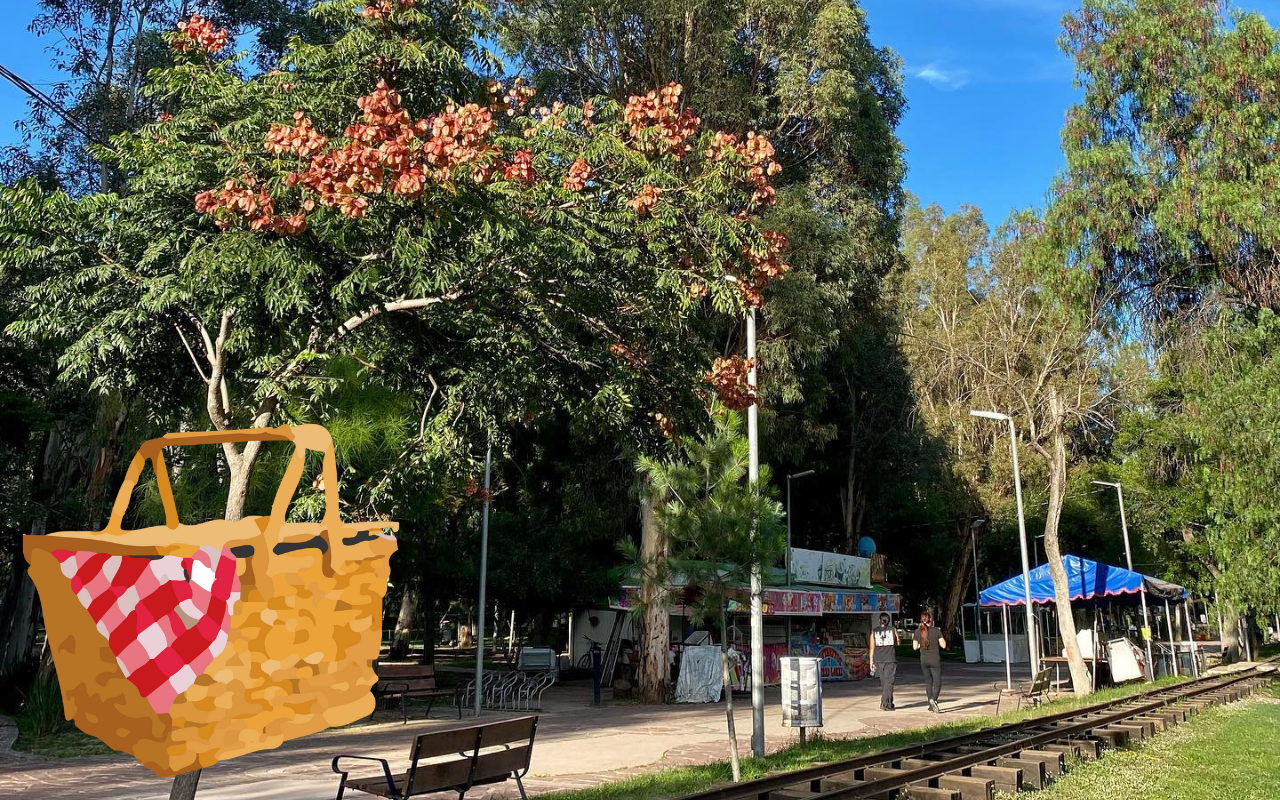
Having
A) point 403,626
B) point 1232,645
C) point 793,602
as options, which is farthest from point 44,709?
point 1232,645

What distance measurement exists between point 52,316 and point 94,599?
748 cm

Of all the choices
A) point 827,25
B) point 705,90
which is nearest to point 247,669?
point 705,90

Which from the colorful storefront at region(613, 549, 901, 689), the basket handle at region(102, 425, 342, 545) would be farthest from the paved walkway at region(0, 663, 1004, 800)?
the basket handle at region(102, 425, 342, 545)

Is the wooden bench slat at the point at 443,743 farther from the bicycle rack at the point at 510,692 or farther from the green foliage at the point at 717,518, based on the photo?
the bicycle rack at the point at 510,692

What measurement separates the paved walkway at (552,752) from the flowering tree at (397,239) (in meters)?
3.97

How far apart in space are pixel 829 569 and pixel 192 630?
32907 mm

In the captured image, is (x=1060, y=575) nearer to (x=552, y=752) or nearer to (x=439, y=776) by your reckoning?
(x=552, y=752)

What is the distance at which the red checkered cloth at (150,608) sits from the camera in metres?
1.53

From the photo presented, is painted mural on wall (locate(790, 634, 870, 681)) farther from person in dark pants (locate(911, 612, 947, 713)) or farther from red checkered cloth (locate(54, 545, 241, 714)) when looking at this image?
red checkered cloth (locate(54, 545, 241, 714))

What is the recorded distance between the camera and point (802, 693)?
14.2 m

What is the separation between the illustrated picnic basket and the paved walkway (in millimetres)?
8268

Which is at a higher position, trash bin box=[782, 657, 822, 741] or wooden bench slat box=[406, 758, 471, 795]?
trash bin box=[782, 657, 822, 741]

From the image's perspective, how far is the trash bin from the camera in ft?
46.4

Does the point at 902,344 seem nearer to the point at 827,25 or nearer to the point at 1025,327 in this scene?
the point at 1025,327
